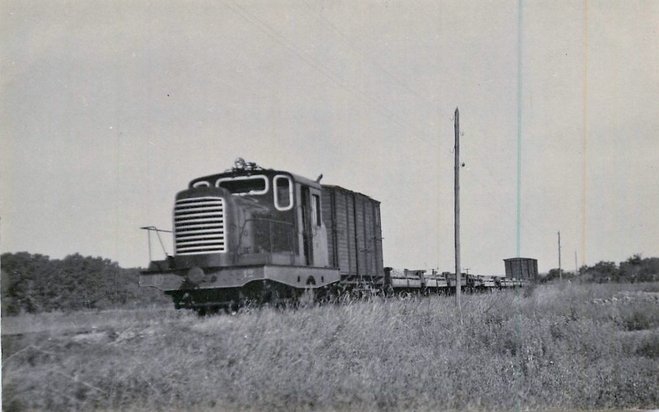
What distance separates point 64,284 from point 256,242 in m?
3.85

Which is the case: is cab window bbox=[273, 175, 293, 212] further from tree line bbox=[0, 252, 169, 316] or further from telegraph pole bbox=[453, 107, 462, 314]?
telegraph pole bbox=[453, 107, 462, 314]

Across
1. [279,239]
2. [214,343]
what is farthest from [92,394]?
[279,239]

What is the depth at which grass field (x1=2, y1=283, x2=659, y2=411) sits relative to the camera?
716cm

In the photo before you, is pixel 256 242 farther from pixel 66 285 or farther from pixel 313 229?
pixel 66 285

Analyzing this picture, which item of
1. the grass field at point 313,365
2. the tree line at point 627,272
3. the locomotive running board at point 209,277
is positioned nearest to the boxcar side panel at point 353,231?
the grass field at point 313,365

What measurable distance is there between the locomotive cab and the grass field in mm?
698

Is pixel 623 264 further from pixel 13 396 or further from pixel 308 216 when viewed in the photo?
pixel 13 396

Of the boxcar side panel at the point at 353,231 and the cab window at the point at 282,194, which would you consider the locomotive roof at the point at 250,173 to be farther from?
the boxcar side panel at the point at 353,231

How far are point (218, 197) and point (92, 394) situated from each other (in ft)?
15.6

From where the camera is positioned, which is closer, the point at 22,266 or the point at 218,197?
the point at 22,266

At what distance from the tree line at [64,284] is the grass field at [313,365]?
47 centimetres

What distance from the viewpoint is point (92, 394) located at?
275 inches

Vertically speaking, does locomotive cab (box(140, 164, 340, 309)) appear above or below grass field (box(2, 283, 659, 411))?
above

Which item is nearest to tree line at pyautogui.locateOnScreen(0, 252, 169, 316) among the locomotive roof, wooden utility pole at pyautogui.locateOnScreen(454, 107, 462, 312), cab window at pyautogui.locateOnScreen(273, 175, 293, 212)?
the locomotive roof
